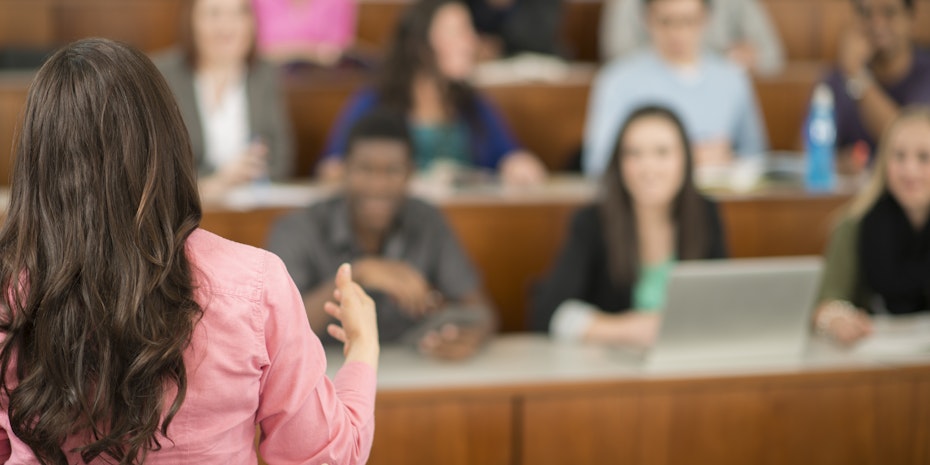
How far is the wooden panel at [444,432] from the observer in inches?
83.2

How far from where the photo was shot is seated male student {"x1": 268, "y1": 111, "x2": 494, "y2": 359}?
8.32ft

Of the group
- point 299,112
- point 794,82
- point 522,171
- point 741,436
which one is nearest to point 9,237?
point 741,436

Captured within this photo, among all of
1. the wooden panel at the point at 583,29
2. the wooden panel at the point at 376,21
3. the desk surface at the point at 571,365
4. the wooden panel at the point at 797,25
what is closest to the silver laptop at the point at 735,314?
the desk surface at the point at 571,365

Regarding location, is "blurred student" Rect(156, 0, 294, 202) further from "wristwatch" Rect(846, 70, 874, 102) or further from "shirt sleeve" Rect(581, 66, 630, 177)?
"wristwatch" Rect(846, 70, 874, 102)

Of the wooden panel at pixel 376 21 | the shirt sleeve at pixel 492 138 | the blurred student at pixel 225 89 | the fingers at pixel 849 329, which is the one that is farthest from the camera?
the wooden panel at pixel 376 21

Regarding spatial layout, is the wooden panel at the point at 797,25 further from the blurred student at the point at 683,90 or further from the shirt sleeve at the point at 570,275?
the shirt sleeve at the point at 570,275

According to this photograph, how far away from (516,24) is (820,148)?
1.77 metres

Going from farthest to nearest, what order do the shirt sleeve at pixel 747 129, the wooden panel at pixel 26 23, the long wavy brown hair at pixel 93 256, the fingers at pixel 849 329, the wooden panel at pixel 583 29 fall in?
the wooden panel at pixel 583 29 → the wooden panel at pixel 26 23 → the shirt sleeve at pixel 747 129 → the fingers at pixel 849 329 → the long wavy brown hair at pixel 93 256

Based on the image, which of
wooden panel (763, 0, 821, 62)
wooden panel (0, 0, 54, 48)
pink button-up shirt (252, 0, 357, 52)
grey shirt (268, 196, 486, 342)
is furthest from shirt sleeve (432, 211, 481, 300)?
wooden panel (763, 0, 821, 62)

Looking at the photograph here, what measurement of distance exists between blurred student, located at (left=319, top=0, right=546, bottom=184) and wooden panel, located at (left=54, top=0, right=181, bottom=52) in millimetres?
1628

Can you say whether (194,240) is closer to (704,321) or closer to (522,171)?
(704,321)

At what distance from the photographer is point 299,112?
4168mm

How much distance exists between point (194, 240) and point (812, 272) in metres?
1.40

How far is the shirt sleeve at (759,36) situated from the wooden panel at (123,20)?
2.44m
